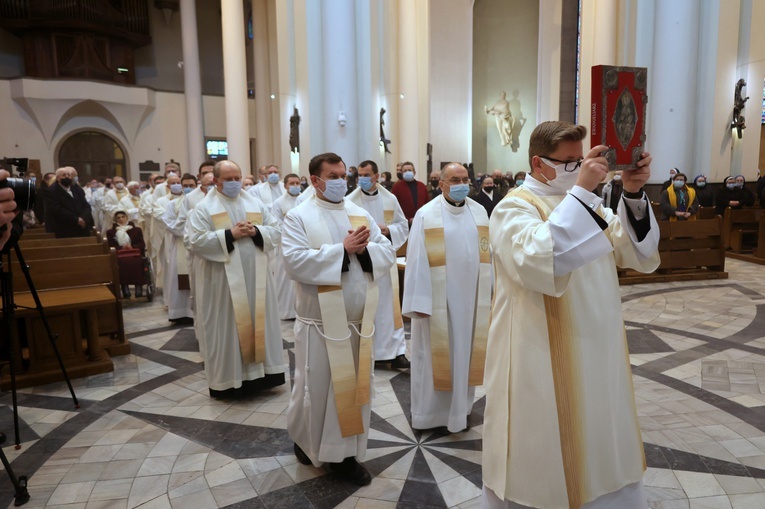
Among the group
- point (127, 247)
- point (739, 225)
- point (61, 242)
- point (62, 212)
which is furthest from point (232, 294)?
point (739, 225)

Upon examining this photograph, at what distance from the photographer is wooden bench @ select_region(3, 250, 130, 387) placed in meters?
5.34

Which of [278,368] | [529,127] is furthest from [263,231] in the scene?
[529,127]

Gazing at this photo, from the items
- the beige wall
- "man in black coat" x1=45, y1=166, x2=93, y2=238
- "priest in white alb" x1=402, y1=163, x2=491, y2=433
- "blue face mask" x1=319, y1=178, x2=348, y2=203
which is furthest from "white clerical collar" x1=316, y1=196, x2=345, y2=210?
the beige wall

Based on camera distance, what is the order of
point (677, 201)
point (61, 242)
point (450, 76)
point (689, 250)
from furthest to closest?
1. point (450, 76)
2. point (677, 201)
3. point (689, 250)
4. point (61, 242)

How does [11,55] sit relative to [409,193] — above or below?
above

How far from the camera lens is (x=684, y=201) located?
406 inches

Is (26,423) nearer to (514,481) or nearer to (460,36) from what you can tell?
(514,481)

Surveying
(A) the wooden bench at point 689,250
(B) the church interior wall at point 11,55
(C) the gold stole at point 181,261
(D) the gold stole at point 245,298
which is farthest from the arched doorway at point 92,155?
(A) the wooden bench at point 689,250

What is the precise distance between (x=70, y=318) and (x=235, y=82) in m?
11.8

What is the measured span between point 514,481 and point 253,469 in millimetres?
1973

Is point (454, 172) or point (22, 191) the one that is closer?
point (22, 191)

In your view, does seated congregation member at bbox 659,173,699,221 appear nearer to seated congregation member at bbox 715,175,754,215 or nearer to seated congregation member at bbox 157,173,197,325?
seated congregation member at bbox 715,175,754,215

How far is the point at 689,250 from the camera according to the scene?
979 cm

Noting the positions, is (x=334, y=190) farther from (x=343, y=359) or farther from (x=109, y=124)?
(x=109, y=124)
